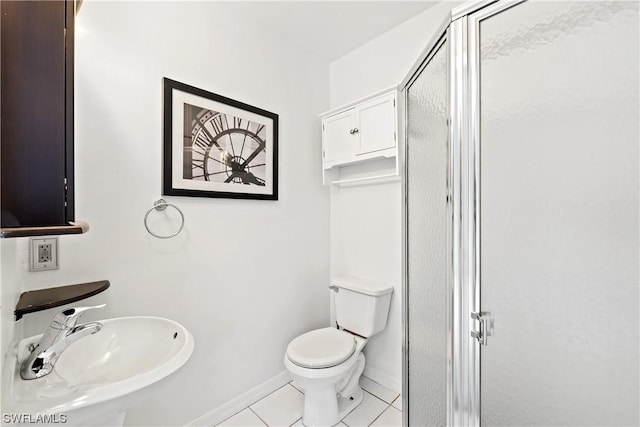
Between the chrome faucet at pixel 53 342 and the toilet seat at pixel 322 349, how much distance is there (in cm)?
99

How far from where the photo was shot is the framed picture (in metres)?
1.37

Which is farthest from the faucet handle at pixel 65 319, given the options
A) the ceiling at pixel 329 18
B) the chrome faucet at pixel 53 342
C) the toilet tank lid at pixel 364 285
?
the ceiling at pixel 329 18

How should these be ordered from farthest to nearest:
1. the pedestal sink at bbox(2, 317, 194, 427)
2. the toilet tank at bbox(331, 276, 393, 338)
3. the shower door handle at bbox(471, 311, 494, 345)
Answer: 1. the toilet tank at bbox(331, 276, 393, 338)
2. the shower door handle at bbox(471, 311, 494, 345)
3. the pedestal sink at bbox(2, 317, 194, 427)

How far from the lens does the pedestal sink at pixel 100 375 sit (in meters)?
0.60

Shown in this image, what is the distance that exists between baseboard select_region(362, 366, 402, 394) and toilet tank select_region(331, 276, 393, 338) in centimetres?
36

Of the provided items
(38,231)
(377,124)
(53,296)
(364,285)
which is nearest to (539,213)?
(377,124)

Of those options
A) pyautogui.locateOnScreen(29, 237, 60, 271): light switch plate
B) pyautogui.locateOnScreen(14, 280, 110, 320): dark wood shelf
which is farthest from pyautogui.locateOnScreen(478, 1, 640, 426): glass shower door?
pyautogui.locateOnScreen(29, 237, 60, 271): light switch plate

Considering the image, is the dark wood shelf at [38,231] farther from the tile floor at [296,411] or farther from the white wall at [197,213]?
the tile floor at [296,411]

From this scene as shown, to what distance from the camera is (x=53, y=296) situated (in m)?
0.99

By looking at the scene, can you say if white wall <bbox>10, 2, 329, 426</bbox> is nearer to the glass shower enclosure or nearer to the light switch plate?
the light switch plate

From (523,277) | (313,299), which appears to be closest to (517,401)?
(523,277)

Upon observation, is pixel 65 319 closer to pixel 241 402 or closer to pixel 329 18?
pixel 241 402

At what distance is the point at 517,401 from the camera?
2.85 ft

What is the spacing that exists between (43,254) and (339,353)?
57.6 inches
